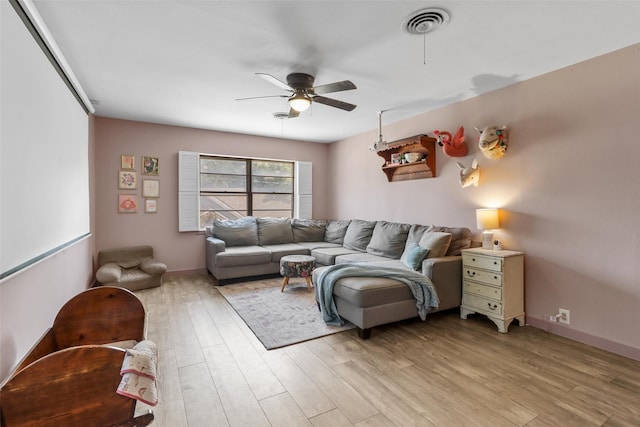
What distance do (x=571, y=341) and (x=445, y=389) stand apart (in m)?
1.58

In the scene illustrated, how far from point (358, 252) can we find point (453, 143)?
2087 mm

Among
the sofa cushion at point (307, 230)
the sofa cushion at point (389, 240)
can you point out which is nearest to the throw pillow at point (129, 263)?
the sofa cushion at point (307, 230)

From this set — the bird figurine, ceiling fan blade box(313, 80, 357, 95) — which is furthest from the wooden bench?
the bird figurine

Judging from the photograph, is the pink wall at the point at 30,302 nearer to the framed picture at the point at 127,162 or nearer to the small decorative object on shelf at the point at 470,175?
the framed picture at the point at 127,162

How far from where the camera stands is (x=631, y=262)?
2.45 m

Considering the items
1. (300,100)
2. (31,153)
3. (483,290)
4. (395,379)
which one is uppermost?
(300,100)

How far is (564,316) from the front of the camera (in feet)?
9.29

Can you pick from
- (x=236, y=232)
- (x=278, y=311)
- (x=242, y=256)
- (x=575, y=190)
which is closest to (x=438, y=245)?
(x=575, y=190)

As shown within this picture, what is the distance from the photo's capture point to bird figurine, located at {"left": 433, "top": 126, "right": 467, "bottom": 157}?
12.0 ft

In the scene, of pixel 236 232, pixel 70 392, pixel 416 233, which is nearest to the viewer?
pixel 70 392

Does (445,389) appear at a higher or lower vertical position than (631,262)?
lower

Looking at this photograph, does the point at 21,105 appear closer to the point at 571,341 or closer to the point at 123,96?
the point at 123,96

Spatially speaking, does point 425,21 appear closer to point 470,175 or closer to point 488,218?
point 470,175

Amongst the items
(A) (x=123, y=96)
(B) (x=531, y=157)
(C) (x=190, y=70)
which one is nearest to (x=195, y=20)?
(C) (x=190, y=70)
